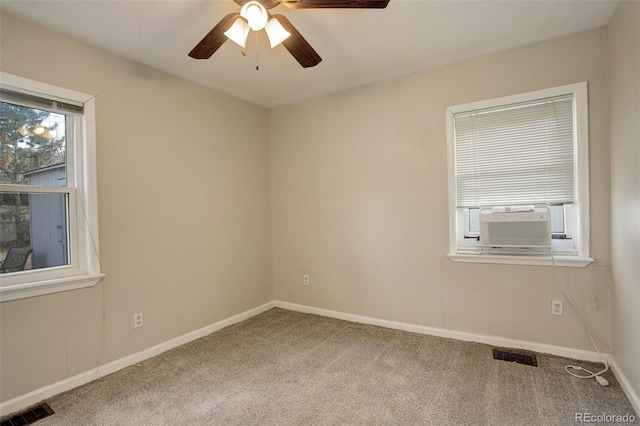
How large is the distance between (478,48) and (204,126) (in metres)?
2.53

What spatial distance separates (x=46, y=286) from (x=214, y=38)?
1935 mm

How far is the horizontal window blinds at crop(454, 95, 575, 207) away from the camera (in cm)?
257

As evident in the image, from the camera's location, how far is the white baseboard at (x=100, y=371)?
2053 mm

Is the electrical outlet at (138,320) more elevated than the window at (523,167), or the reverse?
the window at (523,167)

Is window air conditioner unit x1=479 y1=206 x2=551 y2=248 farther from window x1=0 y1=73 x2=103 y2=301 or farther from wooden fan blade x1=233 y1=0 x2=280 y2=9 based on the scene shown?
window x1=0 y1=73 x2=103 y2=301

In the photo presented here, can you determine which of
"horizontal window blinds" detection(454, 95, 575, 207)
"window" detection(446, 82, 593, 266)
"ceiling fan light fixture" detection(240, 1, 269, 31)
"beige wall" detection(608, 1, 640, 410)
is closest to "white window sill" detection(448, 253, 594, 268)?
"window" detection(446, 82, 593, 266)

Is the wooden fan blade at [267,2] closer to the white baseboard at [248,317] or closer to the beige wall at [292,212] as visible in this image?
the beige wall at [292,212]

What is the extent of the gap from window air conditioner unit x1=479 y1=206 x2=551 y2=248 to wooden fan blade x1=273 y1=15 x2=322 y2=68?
186cm

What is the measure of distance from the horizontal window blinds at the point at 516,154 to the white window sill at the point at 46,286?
300 cm

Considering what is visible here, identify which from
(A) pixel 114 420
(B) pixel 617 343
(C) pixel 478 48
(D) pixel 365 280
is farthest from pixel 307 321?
(C) pixel 478 48

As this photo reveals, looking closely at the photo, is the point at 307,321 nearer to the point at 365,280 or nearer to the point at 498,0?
→ the point at 365,280

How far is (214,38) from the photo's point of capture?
2027 millimetres

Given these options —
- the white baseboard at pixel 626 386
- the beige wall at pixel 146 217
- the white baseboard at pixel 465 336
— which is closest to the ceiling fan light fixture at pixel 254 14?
the beige wall at pixel 146 217

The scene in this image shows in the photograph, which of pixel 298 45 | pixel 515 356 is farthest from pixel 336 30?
pixel 515 356
